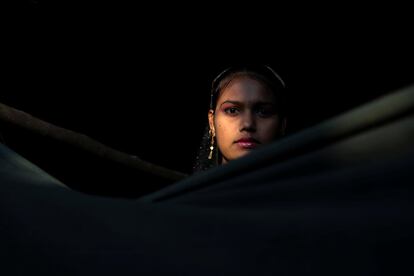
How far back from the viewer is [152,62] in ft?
7.33

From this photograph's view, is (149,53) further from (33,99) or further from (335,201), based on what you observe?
(335,201)

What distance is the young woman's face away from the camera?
4.64 ft

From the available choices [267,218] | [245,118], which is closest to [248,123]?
[245,118]

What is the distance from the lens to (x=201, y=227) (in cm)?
54

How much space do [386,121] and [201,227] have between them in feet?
0.80

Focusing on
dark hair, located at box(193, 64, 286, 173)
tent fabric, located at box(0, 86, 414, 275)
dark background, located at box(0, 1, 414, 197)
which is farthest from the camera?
dark background, located at box(0, 1, 414, 197)

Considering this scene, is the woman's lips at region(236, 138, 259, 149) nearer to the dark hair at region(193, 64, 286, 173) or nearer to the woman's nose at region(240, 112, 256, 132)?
the woman's nose at region(240, 112, 256, 132)

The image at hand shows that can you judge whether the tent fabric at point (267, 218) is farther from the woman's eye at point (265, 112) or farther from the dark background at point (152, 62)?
the dark background at point (152, 62)

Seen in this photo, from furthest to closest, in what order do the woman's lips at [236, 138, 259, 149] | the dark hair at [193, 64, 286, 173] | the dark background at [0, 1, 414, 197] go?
1. the dark background at [0, 1, 414, 197]
2. the dark hair at [193, 64, 286, 173]
3. the woman's lips at [236, 138, 259, 149]

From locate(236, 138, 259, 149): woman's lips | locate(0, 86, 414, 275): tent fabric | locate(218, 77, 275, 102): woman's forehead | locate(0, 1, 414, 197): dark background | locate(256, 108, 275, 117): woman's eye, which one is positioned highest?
locate(0, 1, 414, 197): dark background

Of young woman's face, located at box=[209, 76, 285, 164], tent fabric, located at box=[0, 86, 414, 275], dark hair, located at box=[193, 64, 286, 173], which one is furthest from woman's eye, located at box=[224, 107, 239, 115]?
tent fabric, located at box=[0, 86, 414, 275]

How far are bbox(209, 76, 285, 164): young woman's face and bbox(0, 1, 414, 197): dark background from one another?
682 mm

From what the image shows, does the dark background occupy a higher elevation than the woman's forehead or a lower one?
higher

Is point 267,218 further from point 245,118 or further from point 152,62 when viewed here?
point 152,62
